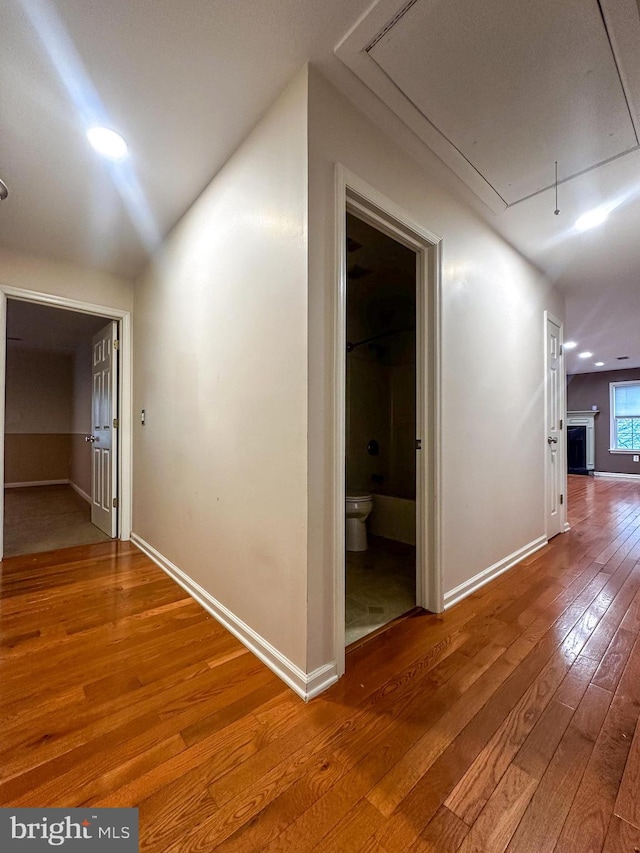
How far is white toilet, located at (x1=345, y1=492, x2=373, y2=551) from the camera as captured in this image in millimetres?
2955

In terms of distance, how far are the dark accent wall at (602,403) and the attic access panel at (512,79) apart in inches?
320

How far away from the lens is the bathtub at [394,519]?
10.5ft

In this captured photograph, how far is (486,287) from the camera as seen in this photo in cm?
239

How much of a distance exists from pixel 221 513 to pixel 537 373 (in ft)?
9.26

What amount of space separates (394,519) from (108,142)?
3321 mm

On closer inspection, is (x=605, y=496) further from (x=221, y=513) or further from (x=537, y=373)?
(x=221, y=513)

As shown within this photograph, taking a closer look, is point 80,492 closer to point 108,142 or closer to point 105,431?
point 105,431

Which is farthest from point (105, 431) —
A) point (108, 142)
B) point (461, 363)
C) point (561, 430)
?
point (561, 430)

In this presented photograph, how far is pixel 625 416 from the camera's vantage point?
7.92 meters

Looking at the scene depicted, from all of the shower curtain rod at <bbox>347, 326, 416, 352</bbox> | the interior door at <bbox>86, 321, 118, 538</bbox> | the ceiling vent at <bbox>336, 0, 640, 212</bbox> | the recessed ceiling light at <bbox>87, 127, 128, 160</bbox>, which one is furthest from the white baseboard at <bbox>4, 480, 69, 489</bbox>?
the ceiling vent at <bbox>336, 0, 640, 212</bbox>

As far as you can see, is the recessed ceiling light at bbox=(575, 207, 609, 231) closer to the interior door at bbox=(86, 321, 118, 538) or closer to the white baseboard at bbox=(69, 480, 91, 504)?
the interior door at bbox=(86, 321, 118, 538)

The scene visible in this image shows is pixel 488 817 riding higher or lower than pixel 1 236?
lower

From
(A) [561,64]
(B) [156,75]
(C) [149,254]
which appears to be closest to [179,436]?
(C) [149,254]

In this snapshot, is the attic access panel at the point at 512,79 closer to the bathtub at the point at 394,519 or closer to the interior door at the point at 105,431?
the bathtub at the point at 394,519
